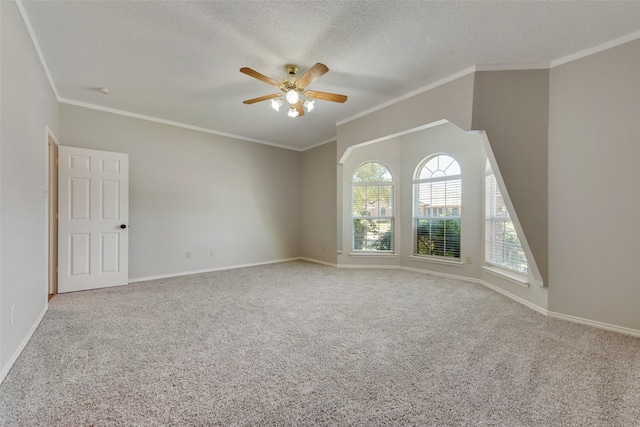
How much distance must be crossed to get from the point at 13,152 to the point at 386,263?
5.09 metres

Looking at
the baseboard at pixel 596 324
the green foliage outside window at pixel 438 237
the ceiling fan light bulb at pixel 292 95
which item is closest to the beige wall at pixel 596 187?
the baseboard at pixel 596 324

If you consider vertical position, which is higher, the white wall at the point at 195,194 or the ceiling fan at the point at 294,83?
the ceiling fan at the point at 294,83

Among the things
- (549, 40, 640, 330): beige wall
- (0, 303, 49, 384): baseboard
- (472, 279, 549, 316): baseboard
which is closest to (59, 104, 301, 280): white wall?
(0, 303, 49, 384): baseboard

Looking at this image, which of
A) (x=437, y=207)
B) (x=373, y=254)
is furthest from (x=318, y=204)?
(x=437, y=207)

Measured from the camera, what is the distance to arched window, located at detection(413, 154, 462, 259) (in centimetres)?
462

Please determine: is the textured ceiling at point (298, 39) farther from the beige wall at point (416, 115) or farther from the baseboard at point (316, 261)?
the baseboard at point (316, 261)

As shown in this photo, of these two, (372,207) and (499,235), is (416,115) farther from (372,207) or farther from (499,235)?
(372,207)

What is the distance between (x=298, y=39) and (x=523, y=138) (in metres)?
2.52

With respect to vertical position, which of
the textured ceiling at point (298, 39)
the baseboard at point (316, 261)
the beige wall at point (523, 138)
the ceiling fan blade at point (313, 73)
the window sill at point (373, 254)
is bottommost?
the baseboard at point (316, 261)

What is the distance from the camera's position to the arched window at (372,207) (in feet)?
17.8

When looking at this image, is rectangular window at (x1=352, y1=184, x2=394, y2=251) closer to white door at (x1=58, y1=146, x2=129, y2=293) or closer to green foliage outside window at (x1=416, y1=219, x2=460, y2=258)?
green foliage outside window at (x1=416, y1=219, x2=460, y2=258)

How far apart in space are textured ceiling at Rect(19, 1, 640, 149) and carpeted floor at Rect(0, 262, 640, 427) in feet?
8.76

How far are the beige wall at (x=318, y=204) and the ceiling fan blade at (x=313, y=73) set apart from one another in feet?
10.1

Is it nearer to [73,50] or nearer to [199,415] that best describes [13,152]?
[73,50]
